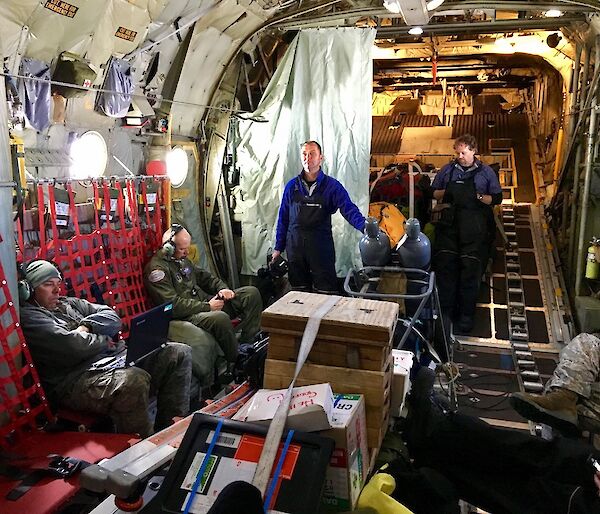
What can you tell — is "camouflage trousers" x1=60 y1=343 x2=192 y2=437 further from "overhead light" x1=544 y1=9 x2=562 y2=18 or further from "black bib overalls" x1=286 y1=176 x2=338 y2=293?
"overhead light" x1=544 y1=9 x2=562 y2=18

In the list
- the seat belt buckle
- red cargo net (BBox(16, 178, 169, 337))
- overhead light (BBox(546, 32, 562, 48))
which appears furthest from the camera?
overhead light (BBox(546, 32, 562, 48))

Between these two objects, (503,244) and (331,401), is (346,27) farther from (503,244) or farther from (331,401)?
(331,401)

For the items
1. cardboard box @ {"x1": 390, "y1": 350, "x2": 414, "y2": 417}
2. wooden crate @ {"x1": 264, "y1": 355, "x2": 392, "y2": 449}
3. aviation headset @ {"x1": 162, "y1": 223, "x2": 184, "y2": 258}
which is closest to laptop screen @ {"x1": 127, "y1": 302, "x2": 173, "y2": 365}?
aviation headset @ {"x1": 162, "y1": 223, "x2": 184, "y2": 258}

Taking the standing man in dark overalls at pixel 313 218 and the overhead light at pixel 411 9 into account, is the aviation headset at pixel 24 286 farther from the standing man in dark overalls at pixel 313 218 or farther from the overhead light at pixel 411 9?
the overhead light at pixel 411 9

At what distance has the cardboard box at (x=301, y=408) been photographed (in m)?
2.24

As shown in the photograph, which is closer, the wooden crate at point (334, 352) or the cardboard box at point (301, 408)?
the cardboard box at point (301, 408)

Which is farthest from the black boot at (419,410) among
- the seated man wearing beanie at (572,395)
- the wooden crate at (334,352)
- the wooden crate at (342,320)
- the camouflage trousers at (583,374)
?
the camouflage trousers at (583,374)

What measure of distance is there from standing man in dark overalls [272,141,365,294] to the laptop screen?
208 centimetres

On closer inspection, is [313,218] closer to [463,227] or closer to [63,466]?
[463,227]

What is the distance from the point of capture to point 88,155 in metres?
4.87

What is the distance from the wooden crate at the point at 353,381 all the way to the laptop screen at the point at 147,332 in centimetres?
134

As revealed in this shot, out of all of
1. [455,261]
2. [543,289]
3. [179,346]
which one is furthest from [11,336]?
[543,289]

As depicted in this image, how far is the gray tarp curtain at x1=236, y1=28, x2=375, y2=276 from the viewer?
634cm

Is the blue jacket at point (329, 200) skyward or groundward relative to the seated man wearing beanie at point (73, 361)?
skyward
